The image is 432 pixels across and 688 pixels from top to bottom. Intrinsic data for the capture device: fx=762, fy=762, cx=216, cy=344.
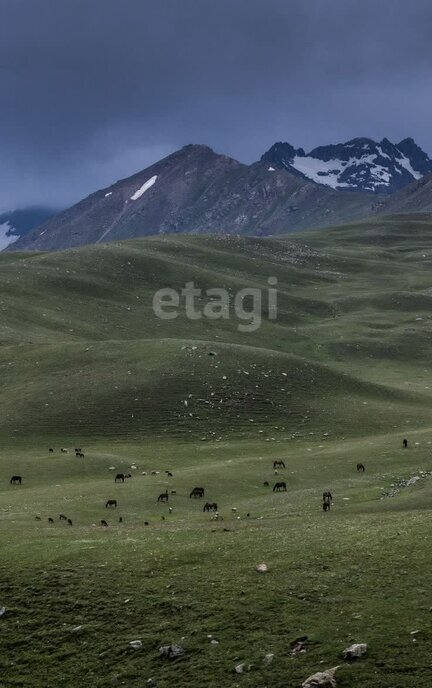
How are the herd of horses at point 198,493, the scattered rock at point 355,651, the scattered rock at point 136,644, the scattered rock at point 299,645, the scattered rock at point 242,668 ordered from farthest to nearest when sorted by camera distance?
the herd of horses at point 198,493, the scattered rock at point 136,644, the scattered rock at point 299,645, the scattered rock at point 242,668, the scattered rock at point 355,651

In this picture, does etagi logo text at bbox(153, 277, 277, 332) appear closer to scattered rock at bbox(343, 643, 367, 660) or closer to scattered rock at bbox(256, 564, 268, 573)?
scattered rock at bbox(256, 564, 268, 573)

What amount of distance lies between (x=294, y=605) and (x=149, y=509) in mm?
20961

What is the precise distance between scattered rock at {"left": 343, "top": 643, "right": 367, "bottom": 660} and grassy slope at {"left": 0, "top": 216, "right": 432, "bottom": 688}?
1.19 ft

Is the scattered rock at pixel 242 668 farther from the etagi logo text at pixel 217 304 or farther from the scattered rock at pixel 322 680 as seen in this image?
the etagi logo text at pixel 217 304

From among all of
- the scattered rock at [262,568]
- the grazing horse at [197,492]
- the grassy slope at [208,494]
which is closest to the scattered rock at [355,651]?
the grassy slope at [208,494]

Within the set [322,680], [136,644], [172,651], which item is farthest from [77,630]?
[322,680]

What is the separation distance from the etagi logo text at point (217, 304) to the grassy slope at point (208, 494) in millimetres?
3721

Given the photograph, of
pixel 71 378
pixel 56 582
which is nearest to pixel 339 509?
pixel 56 582

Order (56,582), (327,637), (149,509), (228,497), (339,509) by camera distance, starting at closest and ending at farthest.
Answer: (327,637) → (56,582) → (339,509) → (149,509) → (228,497)

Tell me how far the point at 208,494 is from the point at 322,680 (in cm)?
2868

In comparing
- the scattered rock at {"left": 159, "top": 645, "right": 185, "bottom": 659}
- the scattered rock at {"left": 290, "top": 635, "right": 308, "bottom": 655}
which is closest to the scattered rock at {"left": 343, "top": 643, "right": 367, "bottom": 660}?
the scattered rock at {"left": 290, "top": 635, "right": 308, "bottom": 655}

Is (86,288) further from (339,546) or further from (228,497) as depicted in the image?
(339,546)

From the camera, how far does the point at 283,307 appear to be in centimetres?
15462

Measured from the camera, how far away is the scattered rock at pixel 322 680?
65.9 ft
